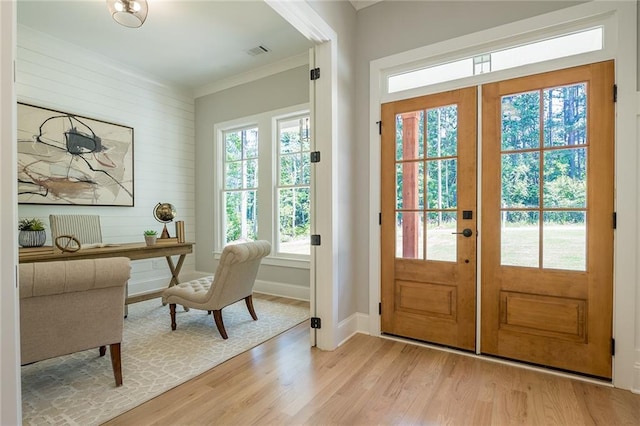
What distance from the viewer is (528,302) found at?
7.60 feet

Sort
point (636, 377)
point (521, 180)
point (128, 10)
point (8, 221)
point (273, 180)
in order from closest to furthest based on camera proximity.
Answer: point (8, 221) → point (636, 377) → point (521, 180) → point (128, 10) → point (273, 180)

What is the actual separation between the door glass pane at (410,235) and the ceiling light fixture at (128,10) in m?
2.81

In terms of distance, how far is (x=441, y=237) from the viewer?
2650 millimetres

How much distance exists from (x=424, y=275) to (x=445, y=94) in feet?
5.17

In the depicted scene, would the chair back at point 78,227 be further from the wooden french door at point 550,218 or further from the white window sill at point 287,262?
the wooden french door at point 550,218

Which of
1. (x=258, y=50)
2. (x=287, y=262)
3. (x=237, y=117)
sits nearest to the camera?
(x=258, y=50)

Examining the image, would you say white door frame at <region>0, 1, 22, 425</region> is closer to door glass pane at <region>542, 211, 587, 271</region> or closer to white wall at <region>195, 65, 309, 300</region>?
door glass pane at <region>542, 211, 587, 271</region>

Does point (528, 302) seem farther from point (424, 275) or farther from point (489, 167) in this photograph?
point (489, 167)

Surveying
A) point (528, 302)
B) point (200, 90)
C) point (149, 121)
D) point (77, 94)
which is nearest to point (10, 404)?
point (528, 302)

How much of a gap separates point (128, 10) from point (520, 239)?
3.62m

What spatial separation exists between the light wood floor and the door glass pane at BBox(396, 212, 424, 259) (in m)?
0.85

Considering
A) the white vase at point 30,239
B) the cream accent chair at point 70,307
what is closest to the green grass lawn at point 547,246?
the cream accent chair at point 70,307

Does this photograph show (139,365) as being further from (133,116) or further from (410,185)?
(133,116)

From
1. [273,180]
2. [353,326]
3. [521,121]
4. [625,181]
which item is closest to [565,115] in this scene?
[521,121]
